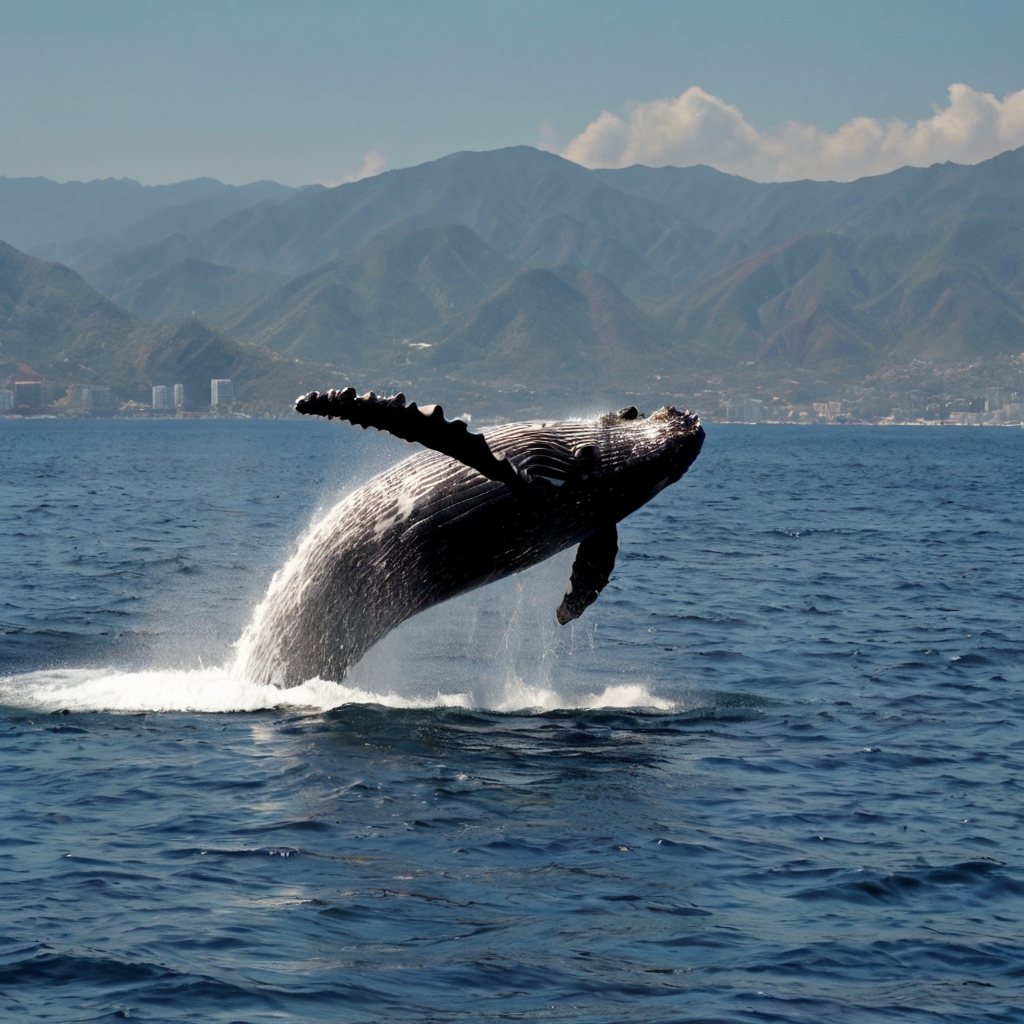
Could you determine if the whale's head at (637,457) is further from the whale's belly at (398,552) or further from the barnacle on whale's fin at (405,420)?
the barnacle on whale's fin at (405,420)

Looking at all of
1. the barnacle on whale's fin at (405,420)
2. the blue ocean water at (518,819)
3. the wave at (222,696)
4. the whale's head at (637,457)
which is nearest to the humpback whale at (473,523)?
the whale's head at (637,457)

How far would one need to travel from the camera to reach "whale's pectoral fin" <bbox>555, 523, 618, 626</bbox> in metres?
13.3

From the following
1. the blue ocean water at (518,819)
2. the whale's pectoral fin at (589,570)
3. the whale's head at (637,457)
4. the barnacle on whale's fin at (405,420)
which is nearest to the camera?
the blue ocean water at (518,819)

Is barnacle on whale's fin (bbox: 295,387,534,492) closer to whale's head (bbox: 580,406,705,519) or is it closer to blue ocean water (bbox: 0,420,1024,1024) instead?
whale's head (bbox: 580,406,705,519)

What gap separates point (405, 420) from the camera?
421 inches

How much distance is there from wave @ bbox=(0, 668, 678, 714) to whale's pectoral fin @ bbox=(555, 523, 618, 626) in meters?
2.45

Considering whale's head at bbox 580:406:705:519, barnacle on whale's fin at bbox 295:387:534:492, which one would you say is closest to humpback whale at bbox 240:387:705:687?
whale's head at bbox 580:406:705:519

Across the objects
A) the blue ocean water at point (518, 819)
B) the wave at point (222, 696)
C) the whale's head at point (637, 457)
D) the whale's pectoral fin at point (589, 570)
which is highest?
the whale's head at point (637, 457)

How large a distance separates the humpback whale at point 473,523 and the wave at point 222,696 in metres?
1.17

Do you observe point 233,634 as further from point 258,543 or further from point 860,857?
point 258,543

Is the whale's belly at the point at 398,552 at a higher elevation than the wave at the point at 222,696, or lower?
higher

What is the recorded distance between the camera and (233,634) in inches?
805

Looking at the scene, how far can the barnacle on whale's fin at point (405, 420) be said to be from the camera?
1052cm

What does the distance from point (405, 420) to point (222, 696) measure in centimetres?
567
